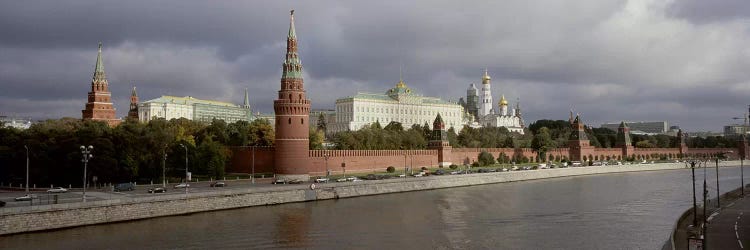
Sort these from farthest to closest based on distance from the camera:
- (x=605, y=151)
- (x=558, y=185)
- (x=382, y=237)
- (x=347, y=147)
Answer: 1. (x=605, y=151)
2. (x=347, y=147)
3. (x=558, y=185)
4. (x=382, y=237)

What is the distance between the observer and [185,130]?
71250 mm

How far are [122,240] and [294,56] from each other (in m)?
32.6

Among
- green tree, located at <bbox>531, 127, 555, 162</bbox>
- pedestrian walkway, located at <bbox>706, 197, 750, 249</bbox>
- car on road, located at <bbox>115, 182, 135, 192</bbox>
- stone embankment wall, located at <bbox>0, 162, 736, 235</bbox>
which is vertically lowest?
pedestrian walkway, located at <bbox>706, 197, 750, 249</bbox>

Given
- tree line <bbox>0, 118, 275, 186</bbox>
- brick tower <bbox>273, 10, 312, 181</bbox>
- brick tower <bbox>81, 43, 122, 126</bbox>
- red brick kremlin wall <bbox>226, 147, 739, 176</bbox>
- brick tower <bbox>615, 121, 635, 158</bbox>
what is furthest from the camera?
brick tower <bbox>615, 121, 635, 158</bbox>

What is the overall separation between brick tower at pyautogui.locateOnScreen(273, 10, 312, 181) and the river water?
11.0 meters

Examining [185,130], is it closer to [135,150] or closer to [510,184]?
[135,150]

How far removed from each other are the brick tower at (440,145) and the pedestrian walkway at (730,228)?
4369 centimetres

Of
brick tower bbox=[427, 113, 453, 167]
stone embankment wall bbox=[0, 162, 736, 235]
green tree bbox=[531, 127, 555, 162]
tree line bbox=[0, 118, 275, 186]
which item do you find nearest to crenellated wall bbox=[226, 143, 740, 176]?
brick tower bbox=[427, 113, 453, 167]

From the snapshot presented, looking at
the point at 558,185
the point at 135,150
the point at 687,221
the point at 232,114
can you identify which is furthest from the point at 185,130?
the point at 232,114

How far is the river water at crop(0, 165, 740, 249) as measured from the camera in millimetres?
30000

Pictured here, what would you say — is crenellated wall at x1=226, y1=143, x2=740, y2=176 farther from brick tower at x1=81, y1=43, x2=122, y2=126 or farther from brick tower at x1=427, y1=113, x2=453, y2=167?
brick tower at x1=81, y1=43, x2=122, y2=126

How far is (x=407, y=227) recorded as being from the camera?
35.3 m

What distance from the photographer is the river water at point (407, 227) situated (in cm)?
3000

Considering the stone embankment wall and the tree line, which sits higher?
the tree line
